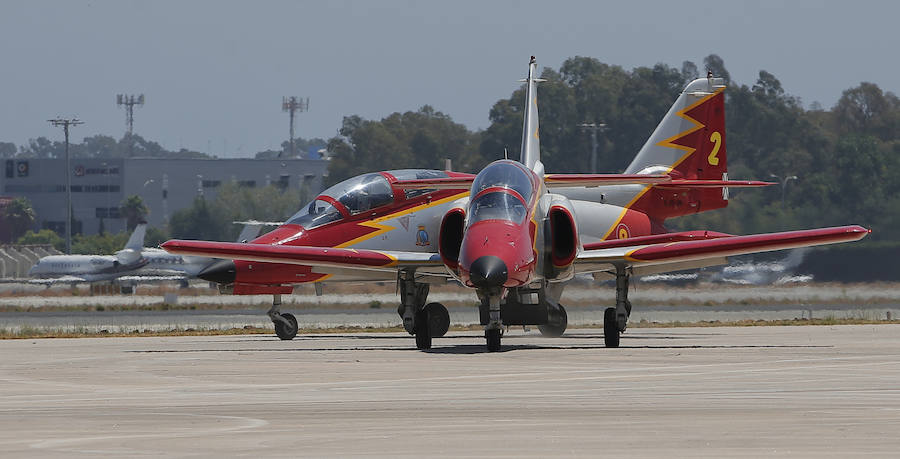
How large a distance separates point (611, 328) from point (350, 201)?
6.60 m

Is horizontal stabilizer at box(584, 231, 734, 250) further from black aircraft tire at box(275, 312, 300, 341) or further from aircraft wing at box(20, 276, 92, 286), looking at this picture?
aircraft wing at box(20, 276, 92, 286)

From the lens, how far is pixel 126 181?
148m

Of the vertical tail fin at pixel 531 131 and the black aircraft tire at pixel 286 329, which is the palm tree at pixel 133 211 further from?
the vertical tail fin at pixel 531 131

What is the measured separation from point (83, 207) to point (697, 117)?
128533mm

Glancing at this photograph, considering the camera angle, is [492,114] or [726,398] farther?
[492,114]

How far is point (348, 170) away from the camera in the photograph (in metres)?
92.3

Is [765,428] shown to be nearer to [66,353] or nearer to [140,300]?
[66,353]

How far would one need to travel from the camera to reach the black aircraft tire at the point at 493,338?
19.7 m

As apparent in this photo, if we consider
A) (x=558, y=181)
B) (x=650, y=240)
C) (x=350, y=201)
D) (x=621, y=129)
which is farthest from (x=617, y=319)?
(x=621, y=129)

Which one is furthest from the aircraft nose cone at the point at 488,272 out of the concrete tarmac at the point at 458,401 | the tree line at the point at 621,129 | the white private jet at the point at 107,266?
the white private jet at the point at 107,266

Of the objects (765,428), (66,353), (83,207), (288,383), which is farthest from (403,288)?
(83,207)

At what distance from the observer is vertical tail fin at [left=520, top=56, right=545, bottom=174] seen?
77.4 ft

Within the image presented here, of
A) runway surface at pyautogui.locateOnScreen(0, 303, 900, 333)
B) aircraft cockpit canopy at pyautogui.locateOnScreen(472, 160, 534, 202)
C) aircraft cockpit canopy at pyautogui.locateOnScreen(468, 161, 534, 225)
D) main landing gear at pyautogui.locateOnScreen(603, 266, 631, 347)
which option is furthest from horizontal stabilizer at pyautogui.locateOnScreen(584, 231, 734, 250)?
runway surface at pyautogui.locateOnScreen(0, 303, 900, 333)

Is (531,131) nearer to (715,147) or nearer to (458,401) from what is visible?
(715,147)
